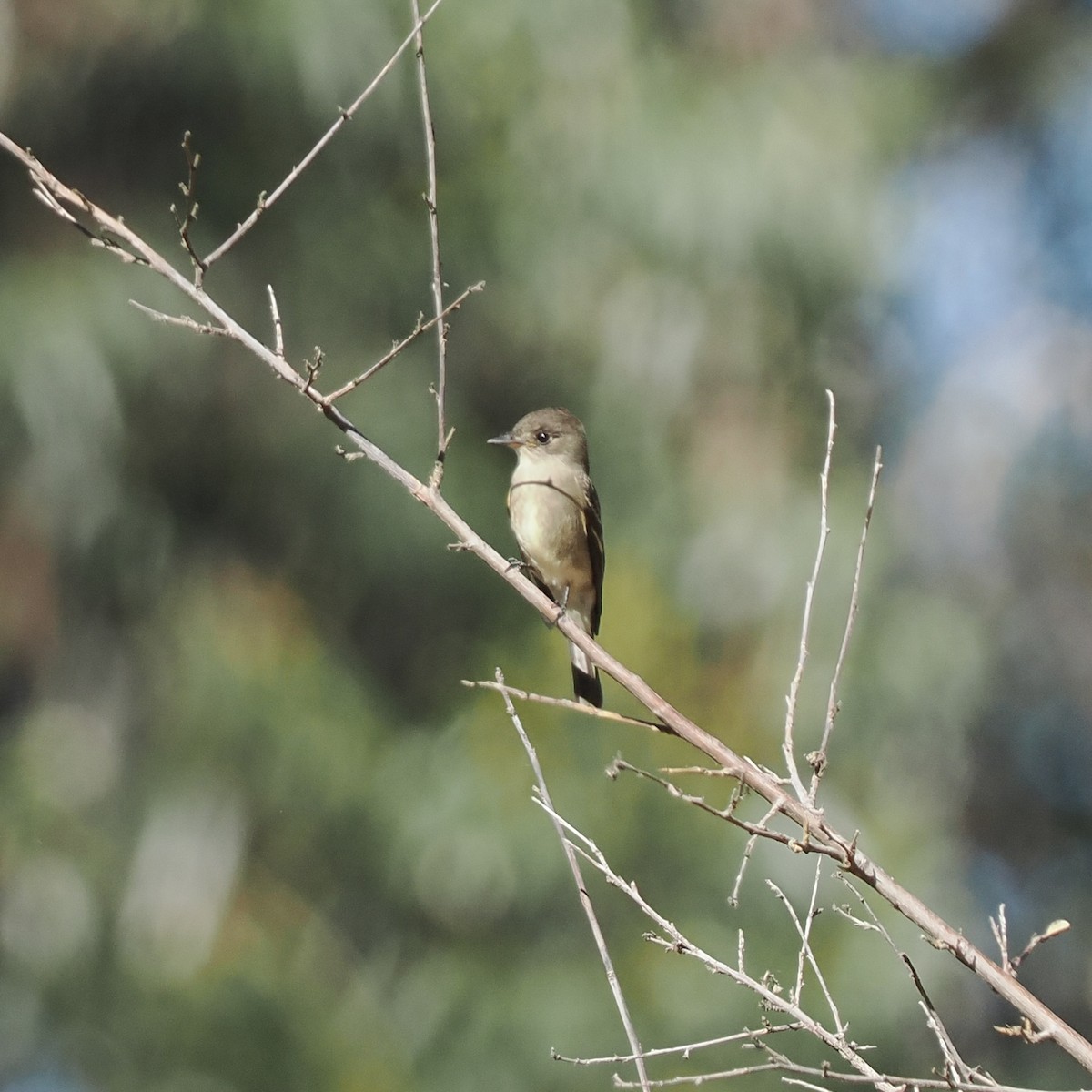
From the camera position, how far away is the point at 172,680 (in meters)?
7.97

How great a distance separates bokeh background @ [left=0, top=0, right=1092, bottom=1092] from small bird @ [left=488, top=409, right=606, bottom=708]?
1992 mm

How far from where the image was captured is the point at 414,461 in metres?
8.32

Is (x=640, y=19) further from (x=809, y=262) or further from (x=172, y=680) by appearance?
(x=172, y=680)

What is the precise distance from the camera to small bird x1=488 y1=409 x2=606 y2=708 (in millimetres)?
4551

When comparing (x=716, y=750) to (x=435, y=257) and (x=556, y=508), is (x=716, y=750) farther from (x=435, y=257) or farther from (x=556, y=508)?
(x=556, y=508)

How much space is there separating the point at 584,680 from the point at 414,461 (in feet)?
11.1

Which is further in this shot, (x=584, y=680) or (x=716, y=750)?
(x=584, y=680)

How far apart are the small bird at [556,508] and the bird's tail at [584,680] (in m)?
0.16

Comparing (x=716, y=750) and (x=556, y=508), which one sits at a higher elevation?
(x=556, y=508)

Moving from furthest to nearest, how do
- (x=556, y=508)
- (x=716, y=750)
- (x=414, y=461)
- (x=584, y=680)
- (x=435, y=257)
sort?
(x=414, y=461), (x=584, y=680), (x=556, y=508), (x=435, y=257), (x=716, y=750)

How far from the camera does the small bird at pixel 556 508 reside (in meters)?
4.55

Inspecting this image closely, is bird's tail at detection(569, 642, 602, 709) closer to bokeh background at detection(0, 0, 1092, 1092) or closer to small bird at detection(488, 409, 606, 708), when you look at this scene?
small bird at detection(488, 409, 606, 708)

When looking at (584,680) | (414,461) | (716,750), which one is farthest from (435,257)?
(414,461)

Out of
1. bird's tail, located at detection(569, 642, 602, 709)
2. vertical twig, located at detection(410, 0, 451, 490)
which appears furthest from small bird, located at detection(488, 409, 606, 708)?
vertical twig, located at detection(410, 0, 451, 490)
